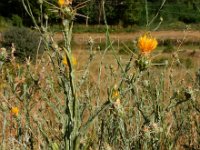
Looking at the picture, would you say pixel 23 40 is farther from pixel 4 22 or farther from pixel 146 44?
pixel 4 22

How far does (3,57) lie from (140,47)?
0.58m

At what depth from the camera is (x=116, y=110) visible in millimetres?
1305

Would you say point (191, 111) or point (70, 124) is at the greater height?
point (70, 124)

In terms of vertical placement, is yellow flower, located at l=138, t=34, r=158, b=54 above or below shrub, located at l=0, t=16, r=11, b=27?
above

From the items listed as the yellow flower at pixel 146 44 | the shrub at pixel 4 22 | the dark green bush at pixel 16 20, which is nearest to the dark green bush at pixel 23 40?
the yellow flower at pixel 146 44

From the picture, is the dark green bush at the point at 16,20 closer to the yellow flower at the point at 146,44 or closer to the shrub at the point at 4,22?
the shrub at the point at 4,22

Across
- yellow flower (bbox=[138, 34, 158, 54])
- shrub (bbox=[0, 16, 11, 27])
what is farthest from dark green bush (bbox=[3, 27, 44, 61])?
shrub (bbox=[0, 16, 11, 27])

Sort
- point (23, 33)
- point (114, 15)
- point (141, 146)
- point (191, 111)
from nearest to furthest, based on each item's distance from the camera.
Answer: point (141, 146), point (191, 111), point (23, 33), point (114, 15)

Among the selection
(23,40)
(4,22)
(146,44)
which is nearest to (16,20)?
(4,22)

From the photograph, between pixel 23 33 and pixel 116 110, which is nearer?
pixel 116 110

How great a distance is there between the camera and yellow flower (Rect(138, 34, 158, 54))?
137 centimetres

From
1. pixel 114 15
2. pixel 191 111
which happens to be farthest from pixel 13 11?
pixel 191 111

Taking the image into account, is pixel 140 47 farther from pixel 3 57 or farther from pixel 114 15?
pixel 114 15

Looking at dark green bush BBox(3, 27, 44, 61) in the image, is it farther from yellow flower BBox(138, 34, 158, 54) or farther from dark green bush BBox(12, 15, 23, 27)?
dark green bush BBox(12, 15, 23, 27)
